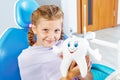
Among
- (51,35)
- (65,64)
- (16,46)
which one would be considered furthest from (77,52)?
(16,46)

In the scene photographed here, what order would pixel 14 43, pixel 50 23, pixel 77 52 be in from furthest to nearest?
pixel 14 43
pixel 50 23
pixel 77 52

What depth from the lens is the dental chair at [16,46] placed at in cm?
95

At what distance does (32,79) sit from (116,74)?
0.38 meters

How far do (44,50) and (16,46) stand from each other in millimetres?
187

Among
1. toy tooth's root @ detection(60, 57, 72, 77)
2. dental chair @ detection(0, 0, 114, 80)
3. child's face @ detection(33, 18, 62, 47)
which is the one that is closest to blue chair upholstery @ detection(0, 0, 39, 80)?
dental chair @ detection(0, 0, 114, 80)

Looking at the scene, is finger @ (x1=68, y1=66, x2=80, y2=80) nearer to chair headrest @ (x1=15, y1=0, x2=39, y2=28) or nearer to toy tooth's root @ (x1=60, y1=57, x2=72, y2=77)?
toy tooth's root @ (x1=60, y1=57, x2=72, y2=77)

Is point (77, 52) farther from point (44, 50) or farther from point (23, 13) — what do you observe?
point (23, 13)

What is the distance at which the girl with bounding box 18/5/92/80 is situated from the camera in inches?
32.8

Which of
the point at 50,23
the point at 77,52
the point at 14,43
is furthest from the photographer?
the point at 14,43

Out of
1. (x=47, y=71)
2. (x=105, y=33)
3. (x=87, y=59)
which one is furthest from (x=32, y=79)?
(x=105, y=33)

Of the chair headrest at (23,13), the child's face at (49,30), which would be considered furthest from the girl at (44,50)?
the chair headrest at (23,13)

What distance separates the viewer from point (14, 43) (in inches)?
40.3

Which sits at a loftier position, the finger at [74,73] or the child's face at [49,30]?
the child's face at [49,30]

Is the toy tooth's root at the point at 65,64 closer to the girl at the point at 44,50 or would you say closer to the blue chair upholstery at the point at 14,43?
the girl at the point at 44,50
